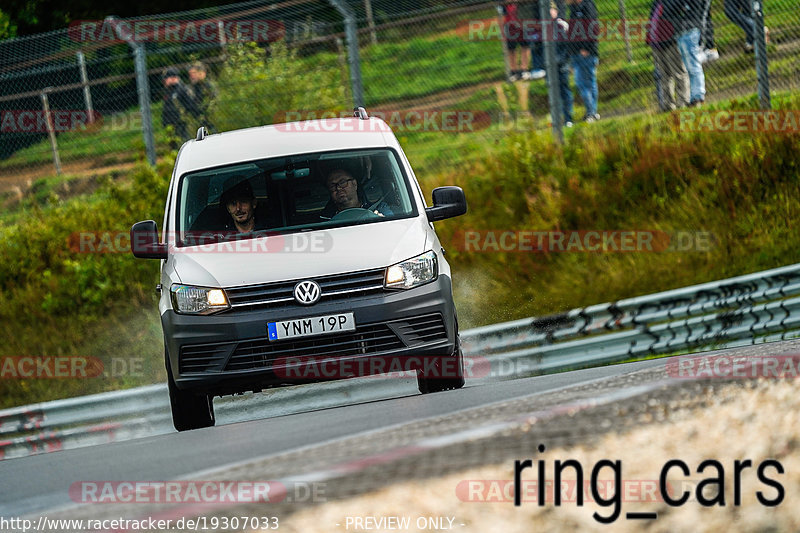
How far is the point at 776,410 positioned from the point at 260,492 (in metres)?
0.54

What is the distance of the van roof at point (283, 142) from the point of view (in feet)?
27.4

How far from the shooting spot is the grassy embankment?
11703mm

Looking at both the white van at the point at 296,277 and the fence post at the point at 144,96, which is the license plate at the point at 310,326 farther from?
the fence post at the point at 144,96

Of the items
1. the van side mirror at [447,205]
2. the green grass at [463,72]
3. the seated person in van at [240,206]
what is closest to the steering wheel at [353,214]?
the van side mirror at [447,205]

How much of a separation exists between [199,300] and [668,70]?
8524 millimetres

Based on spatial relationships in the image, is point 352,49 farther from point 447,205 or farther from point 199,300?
point 199,300

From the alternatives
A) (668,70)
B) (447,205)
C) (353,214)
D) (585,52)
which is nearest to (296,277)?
(353,214)

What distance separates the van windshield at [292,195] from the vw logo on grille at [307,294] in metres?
0.83

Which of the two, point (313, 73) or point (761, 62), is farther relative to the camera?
point (313, 73)

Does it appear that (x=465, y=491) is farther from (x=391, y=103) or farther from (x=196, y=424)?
(x=391, y=103)

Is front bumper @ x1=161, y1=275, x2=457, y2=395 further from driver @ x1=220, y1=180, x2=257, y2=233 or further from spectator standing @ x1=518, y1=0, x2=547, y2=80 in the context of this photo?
spectator standing @ x1=518, y1=0, x2=547, y2=80

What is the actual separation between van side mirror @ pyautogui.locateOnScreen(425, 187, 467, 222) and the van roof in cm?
63

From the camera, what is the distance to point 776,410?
1.20 m

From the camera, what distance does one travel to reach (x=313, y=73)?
1566cm
